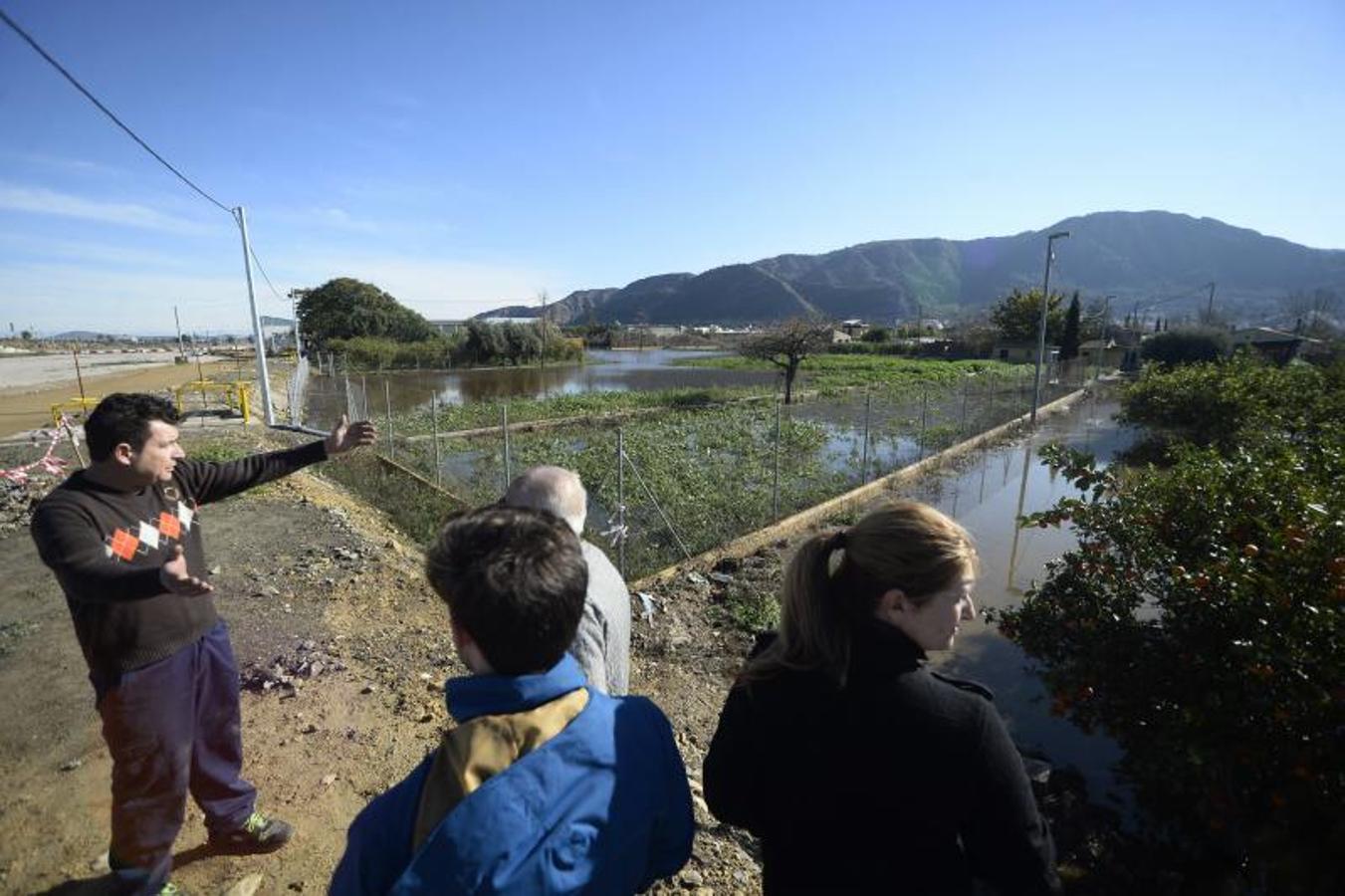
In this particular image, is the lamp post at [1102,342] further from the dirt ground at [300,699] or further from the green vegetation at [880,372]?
the dirt ground at [300,699]

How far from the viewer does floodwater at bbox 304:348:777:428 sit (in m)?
25.3

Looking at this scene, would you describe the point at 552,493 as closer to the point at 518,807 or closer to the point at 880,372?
the point at 518,807

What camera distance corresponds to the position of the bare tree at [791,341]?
1014 inches

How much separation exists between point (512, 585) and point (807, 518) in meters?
8.46

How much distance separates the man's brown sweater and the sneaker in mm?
1121

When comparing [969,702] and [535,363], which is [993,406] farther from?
[535,363]

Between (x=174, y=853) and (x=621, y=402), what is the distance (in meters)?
20.7

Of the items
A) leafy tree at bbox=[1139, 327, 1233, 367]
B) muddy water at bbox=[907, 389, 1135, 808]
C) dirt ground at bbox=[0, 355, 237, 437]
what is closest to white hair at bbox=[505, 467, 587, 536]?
muddy water at bbox=[907, 389, 1135, 808]

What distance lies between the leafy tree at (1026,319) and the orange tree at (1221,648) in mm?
52223

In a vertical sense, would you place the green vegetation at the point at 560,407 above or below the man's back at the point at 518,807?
below

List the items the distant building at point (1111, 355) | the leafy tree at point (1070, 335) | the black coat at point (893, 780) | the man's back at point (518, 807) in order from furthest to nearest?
1. the leafy tree at point (1070, 335)
2. the distant building at point (1111, 355)
3. the black coat at point (893, 780)
4. the man's back at point (518, 807)

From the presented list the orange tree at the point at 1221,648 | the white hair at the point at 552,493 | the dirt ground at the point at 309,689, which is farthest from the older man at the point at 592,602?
the orange tree at the point at 1221,648

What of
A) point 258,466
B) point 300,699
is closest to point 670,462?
point 300,699

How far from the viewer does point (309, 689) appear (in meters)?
4.45
